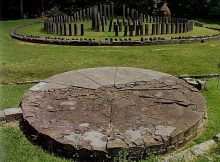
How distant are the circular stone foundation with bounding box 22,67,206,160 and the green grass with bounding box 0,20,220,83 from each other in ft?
7.30

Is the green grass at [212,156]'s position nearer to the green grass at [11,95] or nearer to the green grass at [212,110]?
the green grass at [212,110]

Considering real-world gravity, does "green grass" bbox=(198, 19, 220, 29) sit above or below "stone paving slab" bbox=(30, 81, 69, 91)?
below

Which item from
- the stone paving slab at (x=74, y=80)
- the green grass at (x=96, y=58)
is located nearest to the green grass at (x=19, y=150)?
the stone paving slab at (x=74, y=80)

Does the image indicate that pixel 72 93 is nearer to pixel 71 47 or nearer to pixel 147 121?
pixel 147 121

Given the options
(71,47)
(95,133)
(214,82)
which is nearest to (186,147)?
(95,133)

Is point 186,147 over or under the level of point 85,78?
under

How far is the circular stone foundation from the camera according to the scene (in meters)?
6.52

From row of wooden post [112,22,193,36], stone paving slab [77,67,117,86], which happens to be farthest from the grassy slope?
row of wooden post [112,22,193,36]

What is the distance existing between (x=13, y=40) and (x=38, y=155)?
38.9ft

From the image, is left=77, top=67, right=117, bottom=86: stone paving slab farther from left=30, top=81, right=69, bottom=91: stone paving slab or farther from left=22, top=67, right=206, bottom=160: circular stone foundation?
left=30, top=81, right=69, bottom=91: stone paving slab

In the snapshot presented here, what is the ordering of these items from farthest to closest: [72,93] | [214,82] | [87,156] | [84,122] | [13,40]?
[13,40] → [214,82] → [72,93] → [84,122] → [87,156]

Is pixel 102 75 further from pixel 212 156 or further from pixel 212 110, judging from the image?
pixel 212 156

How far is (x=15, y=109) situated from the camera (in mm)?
8055

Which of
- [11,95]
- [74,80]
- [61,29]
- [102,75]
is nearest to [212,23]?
[61,29]
